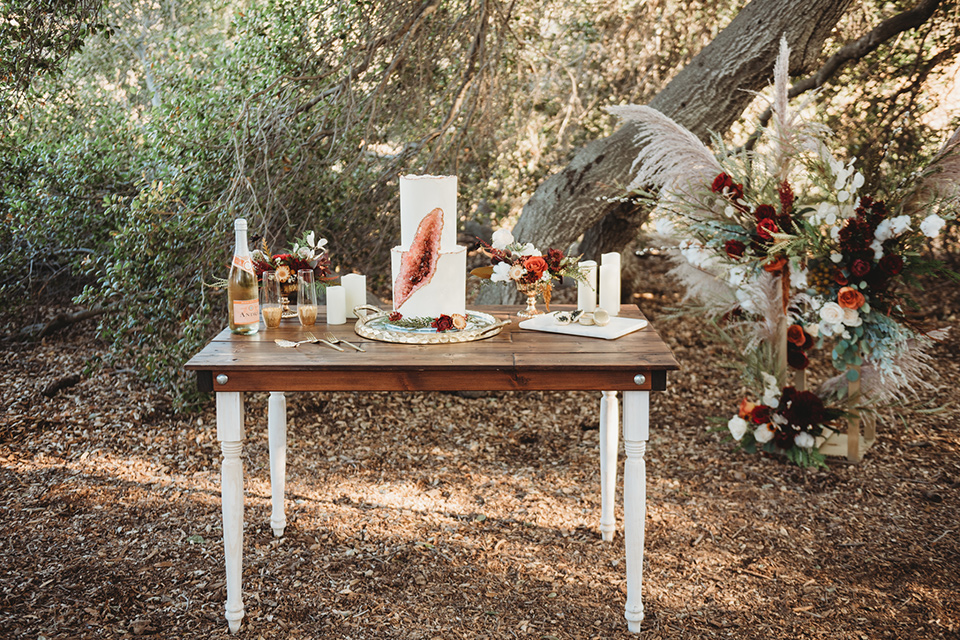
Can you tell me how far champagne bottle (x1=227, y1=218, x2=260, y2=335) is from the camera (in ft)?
8.52

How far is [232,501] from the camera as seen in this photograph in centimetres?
247

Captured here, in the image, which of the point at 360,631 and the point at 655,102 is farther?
the point at 655,102

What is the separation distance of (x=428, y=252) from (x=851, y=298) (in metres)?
1.91

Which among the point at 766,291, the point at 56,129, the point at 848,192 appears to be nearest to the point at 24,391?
the point at 56,129

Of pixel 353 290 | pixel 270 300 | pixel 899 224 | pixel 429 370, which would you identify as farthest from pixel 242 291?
pixel 899 224

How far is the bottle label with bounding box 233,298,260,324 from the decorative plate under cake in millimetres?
351

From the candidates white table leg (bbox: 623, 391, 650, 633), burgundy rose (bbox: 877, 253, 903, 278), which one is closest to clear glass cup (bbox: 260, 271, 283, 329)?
white table leg (bbox: 623, 391, 650, 633)

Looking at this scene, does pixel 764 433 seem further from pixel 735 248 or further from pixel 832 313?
pixel 735 248

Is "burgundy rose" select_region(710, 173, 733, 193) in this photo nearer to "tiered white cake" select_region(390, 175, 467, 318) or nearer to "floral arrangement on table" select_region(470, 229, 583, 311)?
"floral arrangement on table" select_region(470, 229, 583, 311)

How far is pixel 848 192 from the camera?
130 inches

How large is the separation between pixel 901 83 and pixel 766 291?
276 cm

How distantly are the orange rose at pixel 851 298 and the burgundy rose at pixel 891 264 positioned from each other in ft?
0.47

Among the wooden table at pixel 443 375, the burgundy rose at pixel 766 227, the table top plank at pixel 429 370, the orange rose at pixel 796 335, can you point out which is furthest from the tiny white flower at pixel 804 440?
the table top plank at pixel 429 370

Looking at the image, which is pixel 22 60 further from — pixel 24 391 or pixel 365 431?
pixel 365 431
